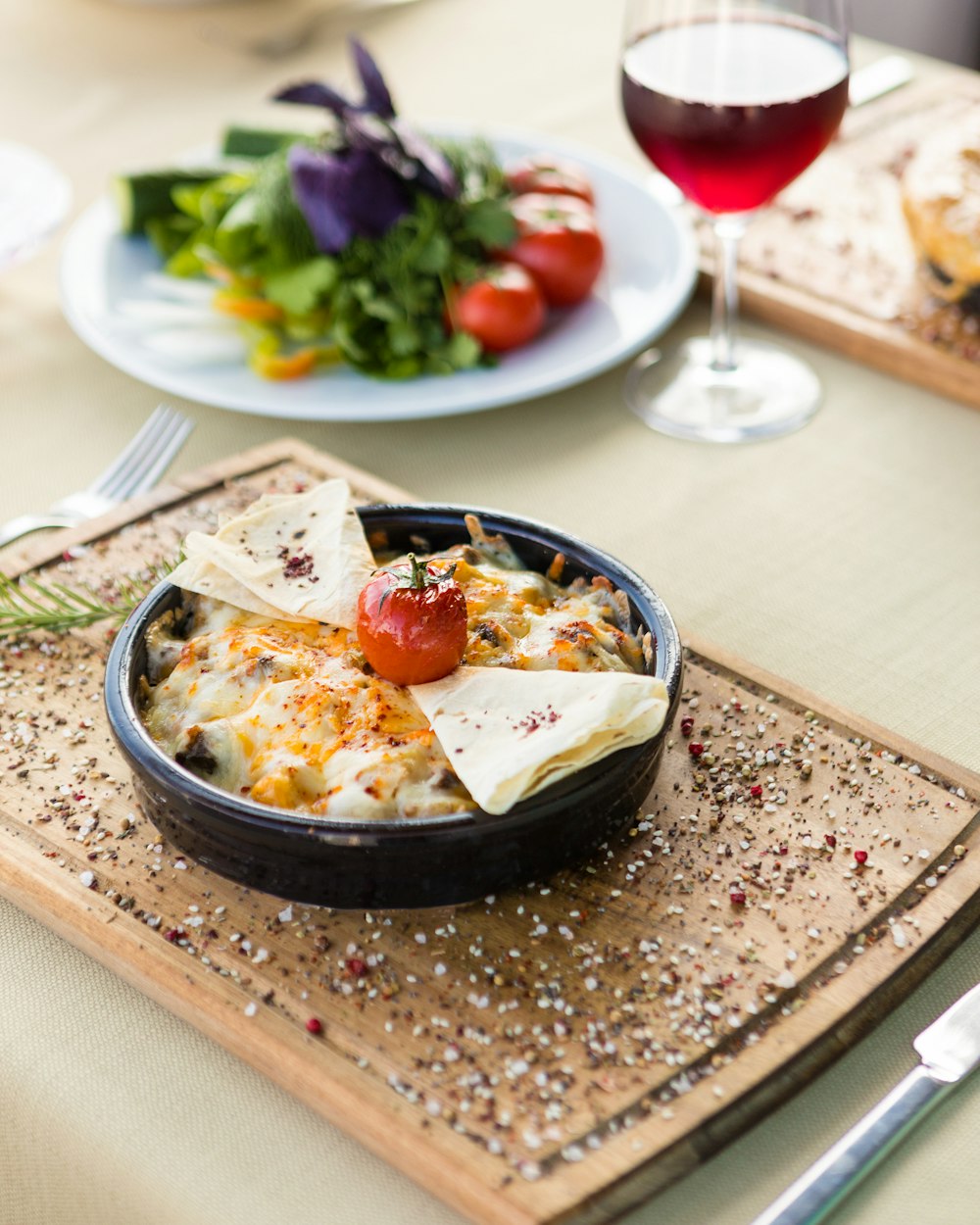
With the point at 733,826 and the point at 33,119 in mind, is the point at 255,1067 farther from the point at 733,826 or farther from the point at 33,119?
the point at 33,119

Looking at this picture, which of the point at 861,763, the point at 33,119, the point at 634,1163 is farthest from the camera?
the point at 33,119

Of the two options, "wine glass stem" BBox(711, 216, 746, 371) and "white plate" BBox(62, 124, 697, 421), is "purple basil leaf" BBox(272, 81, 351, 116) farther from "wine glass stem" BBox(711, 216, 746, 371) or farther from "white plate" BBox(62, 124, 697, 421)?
"wine glass stem" BBox(711, 216, 746, 371)

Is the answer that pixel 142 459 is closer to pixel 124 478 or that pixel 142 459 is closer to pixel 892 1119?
pixel 124 478

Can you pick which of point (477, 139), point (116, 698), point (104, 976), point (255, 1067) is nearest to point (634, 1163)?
point (255, 1067)

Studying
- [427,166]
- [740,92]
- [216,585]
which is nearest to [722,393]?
[740,92]

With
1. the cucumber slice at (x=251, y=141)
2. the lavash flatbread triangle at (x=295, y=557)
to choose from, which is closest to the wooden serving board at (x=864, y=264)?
the cucumber slice at (x=251, y=141)

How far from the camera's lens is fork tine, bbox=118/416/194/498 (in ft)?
6.56

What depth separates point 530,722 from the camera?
1257mm

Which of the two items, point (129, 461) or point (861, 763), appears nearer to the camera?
point (861, 763)

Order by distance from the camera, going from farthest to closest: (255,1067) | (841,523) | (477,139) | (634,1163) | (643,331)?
(477,139) < (643,331) < (841,523) < (255,1067) < (634,1163)

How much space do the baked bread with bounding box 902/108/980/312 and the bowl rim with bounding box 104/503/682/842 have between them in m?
0.95

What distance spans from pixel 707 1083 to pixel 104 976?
0.55 meters

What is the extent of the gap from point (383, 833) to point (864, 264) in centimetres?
161

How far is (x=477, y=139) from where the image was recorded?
253 centimetres
